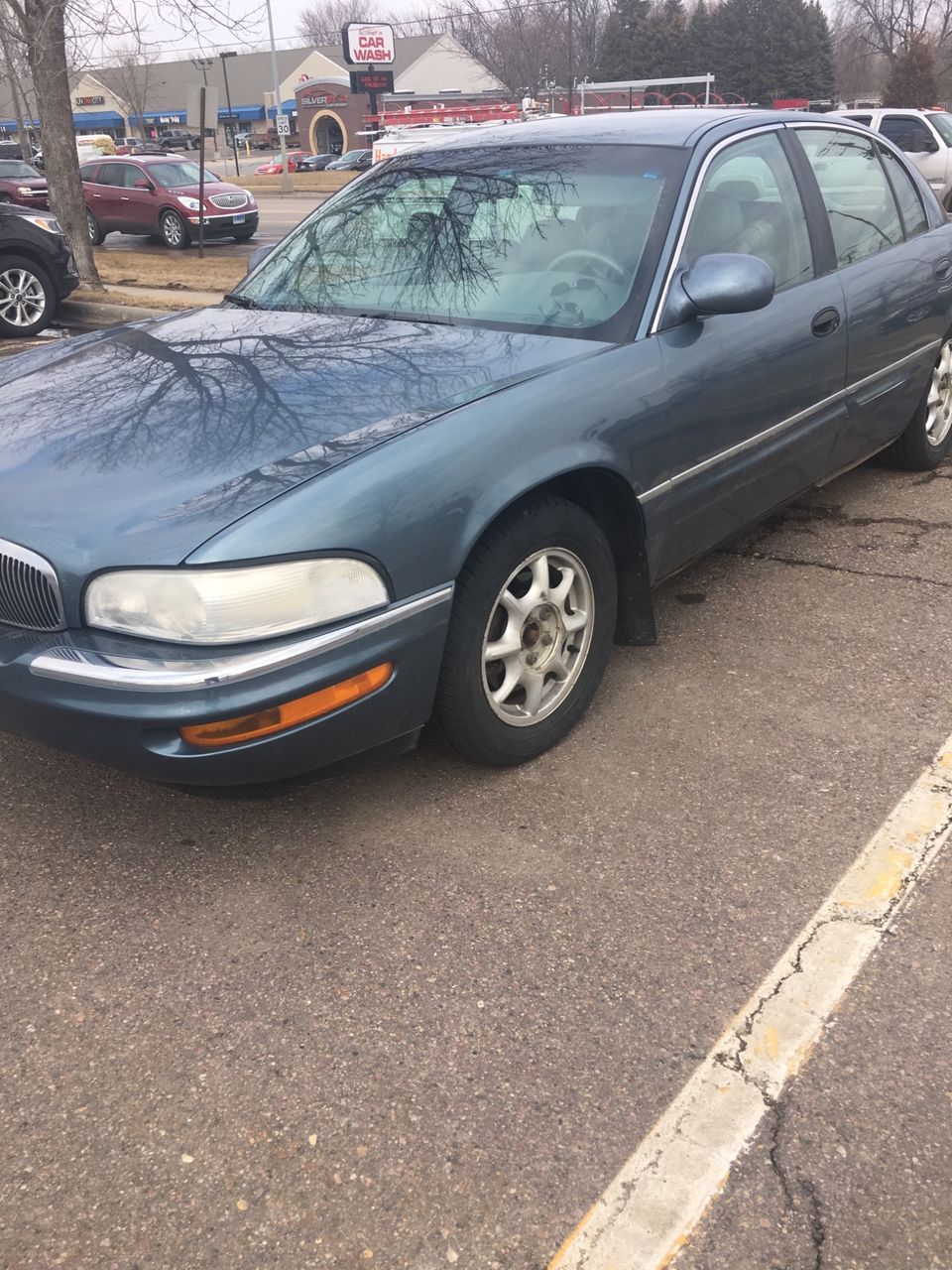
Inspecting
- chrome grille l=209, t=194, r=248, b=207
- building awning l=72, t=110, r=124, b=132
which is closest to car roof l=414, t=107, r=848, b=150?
chrome grille l=209, t=194, r=248, b=207

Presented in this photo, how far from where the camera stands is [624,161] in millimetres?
3447

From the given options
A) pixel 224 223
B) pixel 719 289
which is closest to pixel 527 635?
pixel 719 289

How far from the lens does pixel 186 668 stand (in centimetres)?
225

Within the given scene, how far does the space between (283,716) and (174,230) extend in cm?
2031

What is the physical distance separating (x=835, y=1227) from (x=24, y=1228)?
4.27 ft

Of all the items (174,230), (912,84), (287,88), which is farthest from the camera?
(287,88)

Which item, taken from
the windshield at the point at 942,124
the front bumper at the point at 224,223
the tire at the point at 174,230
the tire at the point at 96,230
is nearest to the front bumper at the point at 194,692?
the windshield at the point at 942,124

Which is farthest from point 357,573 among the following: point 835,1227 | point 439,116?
point 439,116

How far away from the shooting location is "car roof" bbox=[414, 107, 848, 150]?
11.6 ft

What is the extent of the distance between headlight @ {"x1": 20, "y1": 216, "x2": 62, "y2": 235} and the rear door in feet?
28.3

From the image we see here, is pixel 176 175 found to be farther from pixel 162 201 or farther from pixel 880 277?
pixel 880 277

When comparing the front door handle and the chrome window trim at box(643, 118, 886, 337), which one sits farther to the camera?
the front door handle

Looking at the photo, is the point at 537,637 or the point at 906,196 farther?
the point at 906,196

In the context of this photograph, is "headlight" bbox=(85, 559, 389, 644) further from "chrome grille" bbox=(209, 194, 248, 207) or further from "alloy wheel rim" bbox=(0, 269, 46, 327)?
"chrome grille" bbox=(209, 194, 248, 207)
